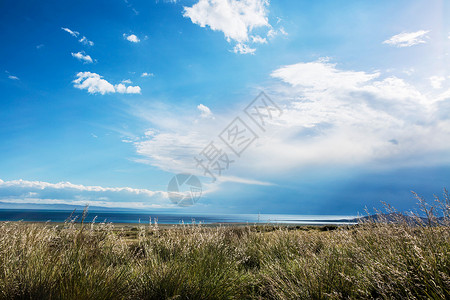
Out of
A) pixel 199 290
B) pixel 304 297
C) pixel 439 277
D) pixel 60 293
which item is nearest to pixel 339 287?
pixel 304 297

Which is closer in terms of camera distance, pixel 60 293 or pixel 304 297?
pixel 60 293

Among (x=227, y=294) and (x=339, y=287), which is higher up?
(x=339, y=287)

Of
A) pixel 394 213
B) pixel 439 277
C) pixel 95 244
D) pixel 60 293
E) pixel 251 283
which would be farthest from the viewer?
pixel 251 283

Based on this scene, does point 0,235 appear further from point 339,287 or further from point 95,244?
point 339,287

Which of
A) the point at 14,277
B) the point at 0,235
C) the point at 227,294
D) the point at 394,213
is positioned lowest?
the point at 227,294

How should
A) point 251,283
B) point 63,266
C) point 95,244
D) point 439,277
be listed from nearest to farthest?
point 439,277
point 63,266
point 95,244
point 251,283

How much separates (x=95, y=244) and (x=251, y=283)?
3.07 metres

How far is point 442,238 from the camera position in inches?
163

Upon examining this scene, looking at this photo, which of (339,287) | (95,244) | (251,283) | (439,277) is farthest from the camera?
(251,283)

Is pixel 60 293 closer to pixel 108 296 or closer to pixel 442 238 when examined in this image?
pixel 108 296

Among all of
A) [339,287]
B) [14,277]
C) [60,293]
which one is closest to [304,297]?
[339,287]

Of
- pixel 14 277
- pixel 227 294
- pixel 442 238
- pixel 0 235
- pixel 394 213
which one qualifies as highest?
pixel 394 213

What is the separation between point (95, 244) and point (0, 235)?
192cm

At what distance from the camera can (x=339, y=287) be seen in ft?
13.3
